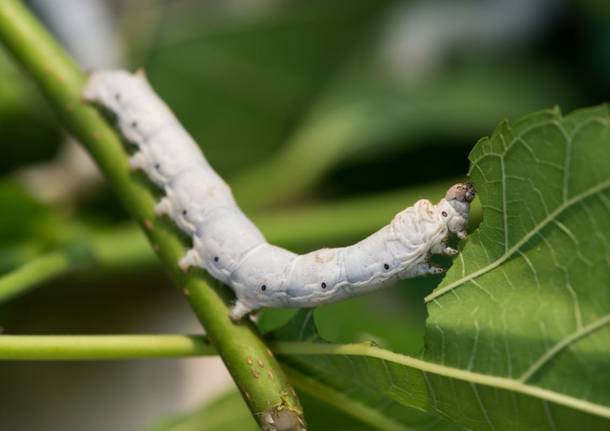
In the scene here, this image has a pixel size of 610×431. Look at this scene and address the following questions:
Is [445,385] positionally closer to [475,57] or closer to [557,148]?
[557,148]

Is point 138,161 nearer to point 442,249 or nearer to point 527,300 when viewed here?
point 442,249

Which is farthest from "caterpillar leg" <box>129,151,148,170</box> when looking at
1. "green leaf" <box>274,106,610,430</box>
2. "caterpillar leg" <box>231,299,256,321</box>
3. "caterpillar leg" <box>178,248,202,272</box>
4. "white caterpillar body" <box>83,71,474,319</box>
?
"green leaf" <box>274,106,610,430</box>

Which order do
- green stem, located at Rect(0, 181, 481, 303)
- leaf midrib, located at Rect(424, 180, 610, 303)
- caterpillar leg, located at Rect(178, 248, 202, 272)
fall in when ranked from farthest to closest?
green stem, located at Rect(0, 181, 481, 303), caterpillar leg, located at Rect(178, 248, 202, 272), leaf midrib, located at Rect(424, 180, 610, 303)

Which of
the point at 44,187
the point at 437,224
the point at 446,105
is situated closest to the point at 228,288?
the point at 437,224

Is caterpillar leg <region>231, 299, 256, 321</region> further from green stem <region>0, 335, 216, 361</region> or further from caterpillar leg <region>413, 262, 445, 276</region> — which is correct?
caterpillar leg <region>413, 262, 445, 276</region>

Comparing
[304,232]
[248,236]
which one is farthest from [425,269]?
[304,232]
